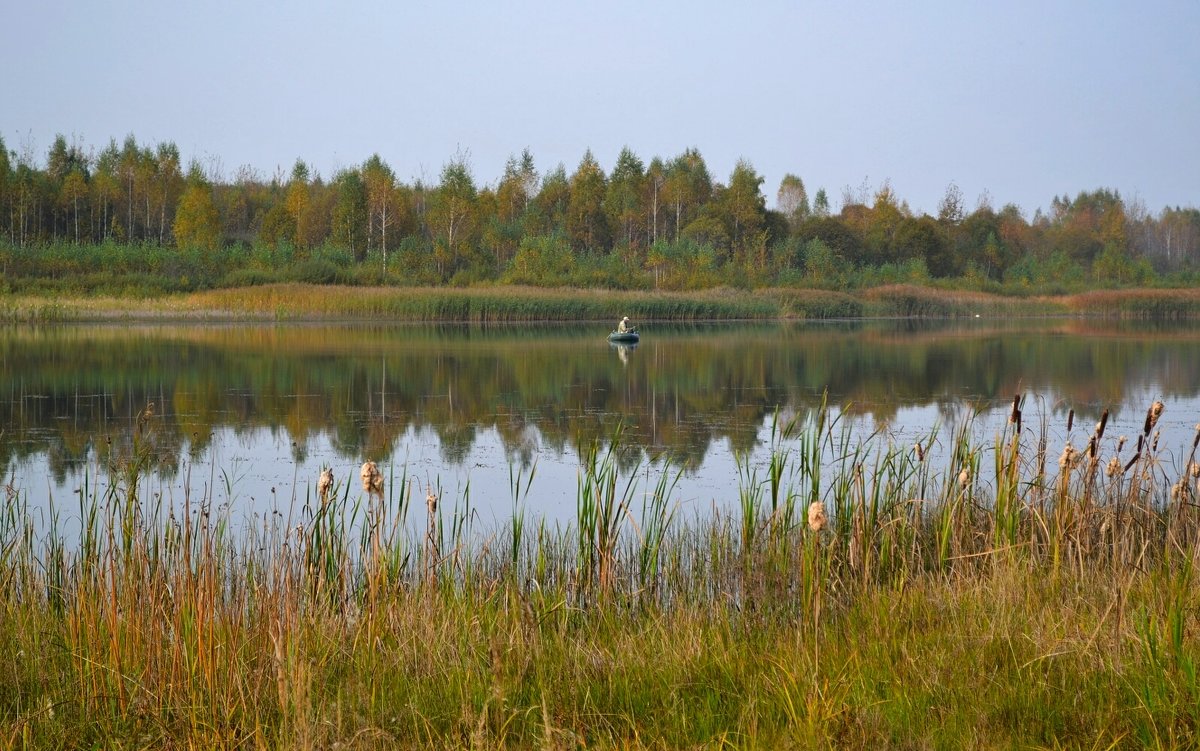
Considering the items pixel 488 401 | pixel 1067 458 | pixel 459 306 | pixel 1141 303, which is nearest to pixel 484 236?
pixel 459 306

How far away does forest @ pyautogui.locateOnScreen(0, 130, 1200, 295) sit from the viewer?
40406 millimetres

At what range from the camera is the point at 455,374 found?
616 inches

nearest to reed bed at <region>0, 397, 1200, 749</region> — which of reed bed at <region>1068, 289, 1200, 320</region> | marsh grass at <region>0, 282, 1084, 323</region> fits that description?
marsh grass at <region>0, 282, 1084, 323</region>

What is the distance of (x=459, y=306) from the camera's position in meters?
33.8

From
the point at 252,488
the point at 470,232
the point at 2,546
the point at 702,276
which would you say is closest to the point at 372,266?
the point at 470,232

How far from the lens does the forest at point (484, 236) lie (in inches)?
1591

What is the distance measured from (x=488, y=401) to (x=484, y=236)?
37.4 metres

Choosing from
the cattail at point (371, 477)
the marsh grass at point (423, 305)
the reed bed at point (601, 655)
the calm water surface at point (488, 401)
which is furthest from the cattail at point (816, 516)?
the marsh grass at point (423, 305)

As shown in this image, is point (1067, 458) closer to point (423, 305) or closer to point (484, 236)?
point (423, 305)

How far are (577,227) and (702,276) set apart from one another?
40.9 feet

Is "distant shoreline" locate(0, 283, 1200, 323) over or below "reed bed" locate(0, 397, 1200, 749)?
over

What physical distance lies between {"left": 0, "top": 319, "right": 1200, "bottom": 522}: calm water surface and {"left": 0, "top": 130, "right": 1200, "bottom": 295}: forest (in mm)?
16693

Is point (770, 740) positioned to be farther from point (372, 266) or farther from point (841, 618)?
point (372, 266)

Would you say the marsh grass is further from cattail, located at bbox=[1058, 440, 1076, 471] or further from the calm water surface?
cattail, located at bbox=[1058, 440, 1076, 471]
